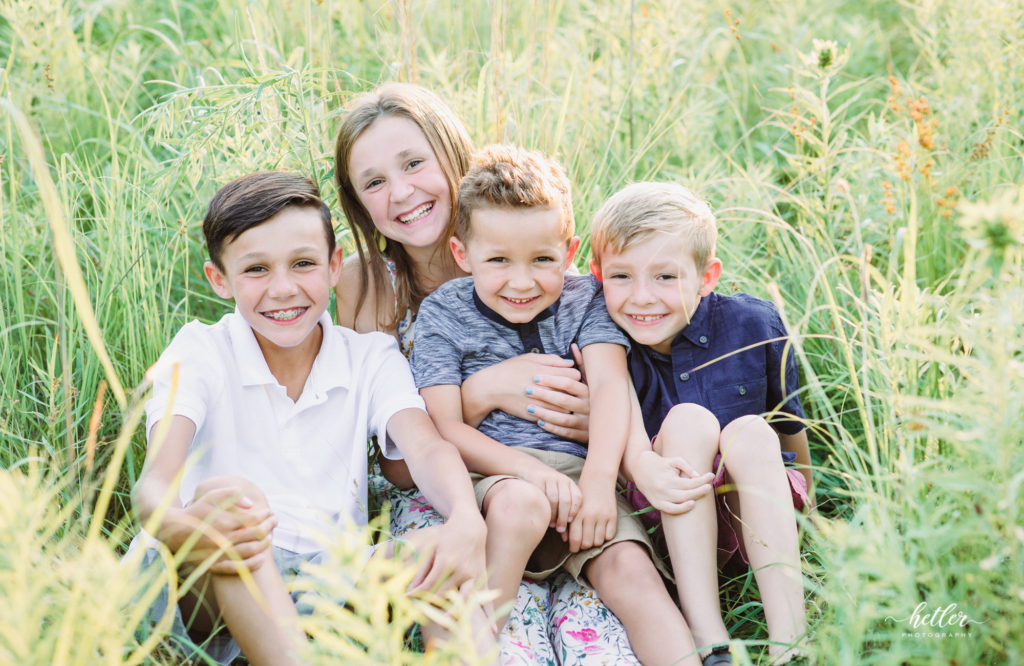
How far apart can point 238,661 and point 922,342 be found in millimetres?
1741

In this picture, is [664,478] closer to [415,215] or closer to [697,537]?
[697,537]

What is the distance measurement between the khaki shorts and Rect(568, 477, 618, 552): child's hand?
26 millimetres

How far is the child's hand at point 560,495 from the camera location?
2139 millimetres

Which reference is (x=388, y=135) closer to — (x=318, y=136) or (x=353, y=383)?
(x=318, y=136)

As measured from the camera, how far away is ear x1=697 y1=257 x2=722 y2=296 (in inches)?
92.4

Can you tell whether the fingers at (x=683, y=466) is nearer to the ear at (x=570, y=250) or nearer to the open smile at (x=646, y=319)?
the open smile at (x=646, y=319)

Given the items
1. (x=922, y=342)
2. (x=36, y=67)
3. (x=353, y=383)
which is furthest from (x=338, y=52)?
(x=922, y=342)

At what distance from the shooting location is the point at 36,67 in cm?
361

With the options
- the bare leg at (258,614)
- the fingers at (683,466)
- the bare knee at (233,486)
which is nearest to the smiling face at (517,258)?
the fingers at (683,466)

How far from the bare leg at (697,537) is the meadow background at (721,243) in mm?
Answer: 131

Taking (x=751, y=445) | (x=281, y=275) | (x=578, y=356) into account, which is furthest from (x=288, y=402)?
(x=751, y=445)

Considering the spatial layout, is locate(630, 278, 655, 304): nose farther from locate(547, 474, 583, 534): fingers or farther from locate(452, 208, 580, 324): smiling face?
locate(547, 474, 583, 534): fingers

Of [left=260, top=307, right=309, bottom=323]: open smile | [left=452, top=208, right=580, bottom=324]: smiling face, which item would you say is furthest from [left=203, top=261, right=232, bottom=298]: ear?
[left=452, top=208, right=580, bottom=324]: smiling face

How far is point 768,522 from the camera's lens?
77.0 inches
